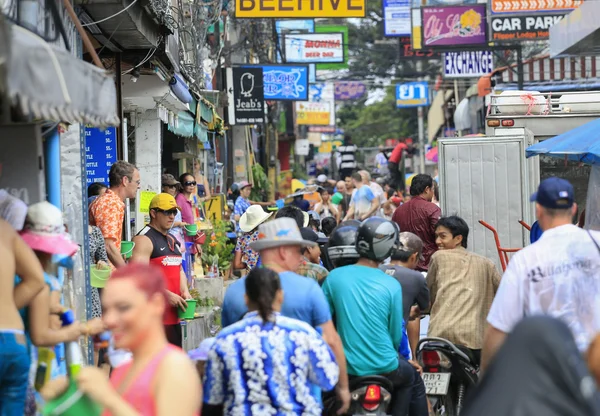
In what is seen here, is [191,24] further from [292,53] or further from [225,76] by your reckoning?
[292,53]

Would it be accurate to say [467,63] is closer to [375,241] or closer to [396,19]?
[396,19]

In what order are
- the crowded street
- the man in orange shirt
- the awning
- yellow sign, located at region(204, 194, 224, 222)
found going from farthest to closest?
yellow sign, located at region(204, 194, 224, 222)
the man in orange shirt
the awning
the crowded street

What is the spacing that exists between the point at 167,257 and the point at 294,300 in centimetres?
398

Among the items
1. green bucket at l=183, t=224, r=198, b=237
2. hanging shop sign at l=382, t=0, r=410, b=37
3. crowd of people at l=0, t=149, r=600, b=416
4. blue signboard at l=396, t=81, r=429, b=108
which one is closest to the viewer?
crowd of people at l=0, t=149, r=600, b=416

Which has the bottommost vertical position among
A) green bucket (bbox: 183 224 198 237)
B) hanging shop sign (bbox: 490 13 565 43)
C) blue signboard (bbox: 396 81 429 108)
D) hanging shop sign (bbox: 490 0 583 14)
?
green bucket (bbox: 183 224 198 237)

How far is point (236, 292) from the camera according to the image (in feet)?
19.5

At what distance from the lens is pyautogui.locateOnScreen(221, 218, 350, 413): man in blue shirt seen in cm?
584

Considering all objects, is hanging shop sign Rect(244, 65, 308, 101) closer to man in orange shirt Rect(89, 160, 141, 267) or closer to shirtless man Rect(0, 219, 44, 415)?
man in orange shirt Rect(89, 160, 141, 267)

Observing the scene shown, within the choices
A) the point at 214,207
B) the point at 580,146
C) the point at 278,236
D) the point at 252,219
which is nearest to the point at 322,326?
the point at 278,236

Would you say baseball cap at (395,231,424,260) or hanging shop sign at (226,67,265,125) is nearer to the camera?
baseball cap at (395,231,424,260)

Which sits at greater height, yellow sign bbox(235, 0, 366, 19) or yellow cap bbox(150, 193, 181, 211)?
yellow sign bbox(235, 0, 366, 19)

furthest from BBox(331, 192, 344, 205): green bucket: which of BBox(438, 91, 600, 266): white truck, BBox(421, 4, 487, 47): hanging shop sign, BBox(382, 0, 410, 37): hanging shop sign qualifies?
BBox(438, 91, 600, 266): white truck

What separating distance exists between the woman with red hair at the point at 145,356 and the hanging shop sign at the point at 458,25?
25483 mm

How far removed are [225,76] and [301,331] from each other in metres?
20.3
